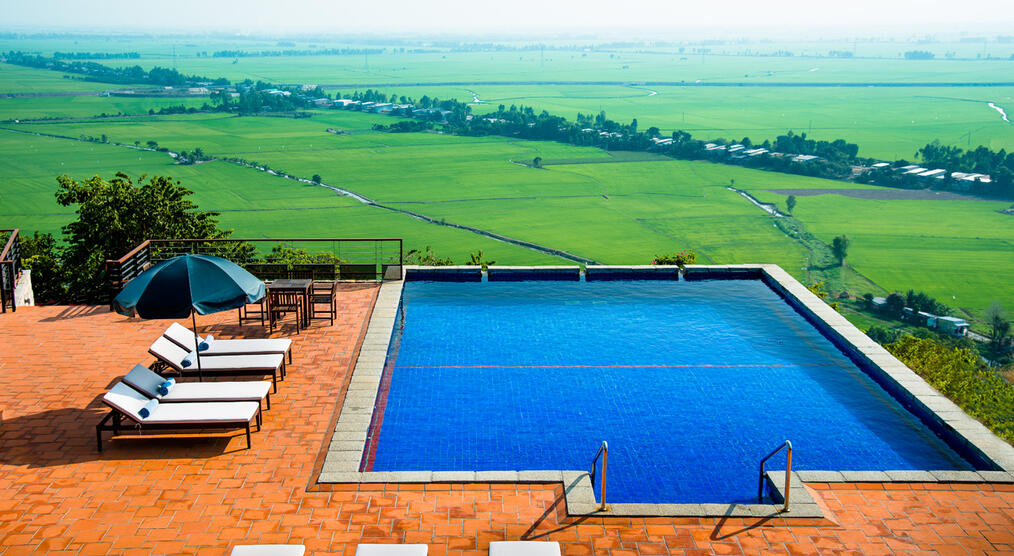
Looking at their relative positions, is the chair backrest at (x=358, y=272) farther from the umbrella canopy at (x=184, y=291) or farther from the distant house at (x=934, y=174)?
the distant house at (x=934, y=174)

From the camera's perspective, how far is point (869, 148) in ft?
366

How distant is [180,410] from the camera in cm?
764

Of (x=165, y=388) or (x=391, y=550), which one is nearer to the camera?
(x=391, y=550)

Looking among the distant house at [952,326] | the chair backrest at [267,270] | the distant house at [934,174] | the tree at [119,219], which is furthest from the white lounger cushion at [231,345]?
the distant house at [934,174]

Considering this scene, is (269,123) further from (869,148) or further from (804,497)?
(804,497)

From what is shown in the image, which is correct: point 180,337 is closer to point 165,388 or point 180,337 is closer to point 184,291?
point 165,388

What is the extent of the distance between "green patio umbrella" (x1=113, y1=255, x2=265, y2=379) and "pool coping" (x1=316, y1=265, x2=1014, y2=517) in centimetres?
168

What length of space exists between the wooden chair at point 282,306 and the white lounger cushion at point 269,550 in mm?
5410

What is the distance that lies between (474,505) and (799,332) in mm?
7232

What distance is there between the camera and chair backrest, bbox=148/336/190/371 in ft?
28.4

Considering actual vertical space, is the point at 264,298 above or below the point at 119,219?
above

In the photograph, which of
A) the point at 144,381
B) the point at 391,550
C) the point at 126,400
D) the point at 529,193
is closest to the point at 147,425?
the point at 126,400

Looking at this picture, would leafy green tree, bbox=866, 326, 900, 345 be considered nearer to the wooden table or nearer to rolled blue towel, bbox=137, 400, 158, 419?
the wooden table

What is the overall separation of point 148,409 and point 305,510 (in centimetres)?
218
